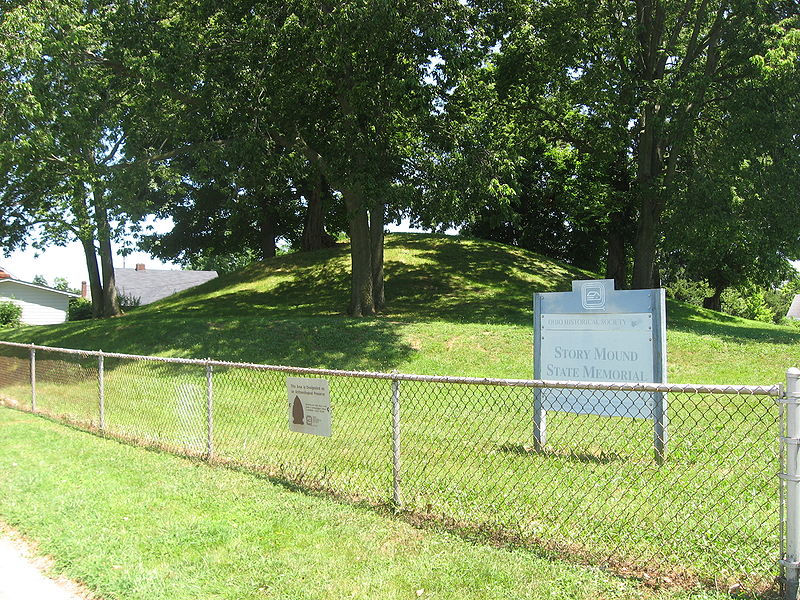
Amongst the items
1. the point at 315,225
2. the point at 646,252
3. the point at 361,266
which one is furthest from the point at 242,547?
the point at 315,225

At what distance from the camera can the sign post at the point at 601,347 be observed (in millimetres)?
6141

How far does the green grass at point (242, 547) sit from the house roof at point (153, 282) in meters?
45.1

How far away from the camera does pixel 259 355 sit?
14383mm

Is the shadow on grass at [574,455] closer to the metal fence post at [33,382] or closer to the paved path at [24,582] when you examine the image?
the paved path at [24,582]

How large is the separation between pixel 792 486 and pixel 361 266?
48.4ft

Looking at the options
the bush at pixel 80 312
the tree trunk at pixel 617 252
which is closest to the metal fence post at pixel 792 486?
the tree trunk at pixel 617 252

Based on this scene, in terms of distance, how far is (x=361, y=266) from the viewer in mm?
17781

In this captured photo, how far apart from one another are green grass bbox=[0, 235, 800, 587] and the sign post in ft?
1.06

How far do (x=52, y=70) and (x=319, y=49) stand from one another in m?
6.03

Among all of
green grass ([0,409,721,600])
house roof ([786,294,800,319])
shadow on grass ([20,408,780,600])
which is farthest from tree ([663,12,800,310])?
house roof ([786,294,800,319])

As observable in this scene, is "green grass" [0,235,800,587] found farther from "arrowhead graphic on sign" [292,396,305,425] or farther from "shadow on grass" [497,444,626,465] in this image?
"arrowhead graphic on sign" [292,396,305,425]

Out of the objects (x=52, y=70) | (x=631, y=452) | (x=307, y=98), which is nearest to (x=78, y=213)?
(x=52, y=70)

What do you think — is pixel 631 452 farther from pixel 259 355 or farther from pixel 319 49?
pixel 319 49

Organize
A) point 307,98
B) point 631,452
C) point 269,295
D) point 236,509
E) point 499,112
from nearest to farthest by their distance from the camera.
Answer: point 236,509
point 631,452
point 307,98
point 499,112
point 269,295
